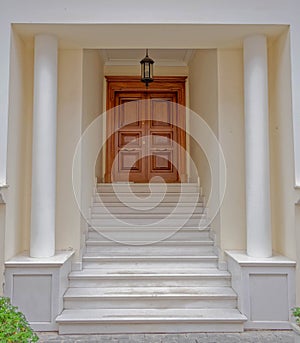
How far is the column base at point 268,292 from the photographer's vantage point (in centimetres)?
301

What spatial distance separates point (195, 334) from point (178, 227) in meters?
1.49

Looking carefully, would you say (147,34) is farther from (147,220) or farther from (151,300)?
(151,300)

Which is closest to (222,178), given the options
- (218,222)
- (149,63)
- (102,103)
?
(218,222)

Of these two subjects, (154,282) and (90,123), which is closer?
(154,282)

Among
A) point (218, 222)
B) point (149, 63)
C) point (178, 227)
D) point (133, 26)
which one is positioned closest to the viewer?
point (133, 26)

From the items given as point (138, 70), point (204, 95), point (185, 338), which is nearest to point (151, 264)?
point (185, 338)

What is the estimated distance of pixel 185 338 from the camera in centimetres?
289

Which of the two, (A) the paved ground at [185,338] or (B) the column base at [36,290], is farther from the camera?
(B) the column base at [36,290]

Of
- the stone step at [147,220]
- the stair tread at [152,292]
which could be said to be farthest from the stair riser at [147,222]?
the stair tread at [152,292]

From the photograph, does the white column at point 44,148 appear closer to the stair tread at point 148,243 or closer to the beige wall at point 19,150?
the beige wall at point 19,150

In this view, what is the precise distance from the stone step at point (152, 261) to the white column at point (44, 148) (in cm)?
61

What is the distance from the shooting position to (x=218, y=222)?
374cm

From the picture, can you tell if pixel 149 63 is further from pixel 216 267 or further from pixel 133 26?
pixel 216 267

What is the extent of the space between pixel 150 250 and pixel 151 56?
3293 millimetres
